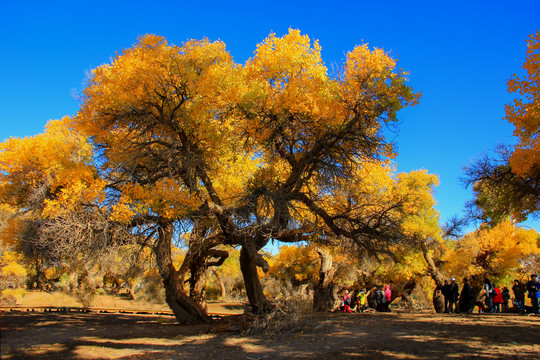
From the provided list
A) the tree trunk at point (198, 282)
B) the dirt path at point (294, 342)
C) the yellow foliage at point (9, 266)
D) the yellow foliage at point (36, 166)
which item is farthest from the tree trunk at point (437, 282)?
the yellow foliage at point (9, 266)

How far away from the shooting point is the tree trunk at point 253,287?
10243mm

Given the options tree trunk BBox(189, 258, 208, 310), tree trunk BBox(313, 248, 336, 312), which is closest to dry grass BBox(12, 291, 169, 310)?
tree trunk BBox(313, 248, 336, 312)

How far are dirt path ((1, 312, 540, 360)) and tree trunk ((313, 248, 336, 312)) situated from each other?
244 inches

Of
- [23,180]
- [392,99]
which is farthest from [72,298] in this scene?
[392,99]

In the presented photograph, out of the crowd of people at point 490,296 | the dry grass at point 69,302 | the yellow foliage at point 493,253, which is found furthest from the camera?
the dry grass at point 69,302

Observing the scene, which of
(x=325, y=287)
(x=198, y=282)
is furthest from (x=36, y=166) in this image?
(x=325, y=287)

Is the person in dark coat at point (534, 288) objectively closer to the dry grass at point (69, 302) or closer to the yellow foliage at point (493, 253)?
the yellow foliage at point (493, 253)

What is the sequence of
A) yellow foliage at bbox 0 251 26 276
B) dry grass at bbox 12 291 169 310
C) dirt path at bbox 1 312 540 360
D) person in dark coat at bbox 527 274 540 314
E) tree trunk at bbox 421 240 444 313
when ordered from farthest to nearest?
dry grass at bbox 12 291 169 310 < yellow foliage at bbox 0 251 26 276 < tree trunk at bbox 421 240 444 313 < person in dark coat at bbox 527 274 540 314 < dirt path at bbox 1 312 540 360

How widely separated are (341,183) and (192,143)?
472 centimetres

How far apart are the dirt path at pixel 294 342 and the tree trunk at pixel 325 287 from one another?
20.3 ft

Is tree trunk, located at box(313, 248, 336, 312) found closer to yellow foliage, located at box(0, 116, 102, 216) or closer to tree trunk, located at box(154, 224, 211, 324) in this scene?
tree trunk, located at box(154, 224, 211, 324)

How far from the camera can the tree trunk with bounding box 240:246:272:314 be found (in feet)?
33.6

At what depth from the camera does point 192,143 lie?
10.3m

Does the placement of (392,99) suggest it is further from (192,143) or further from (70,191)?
(70,191)
